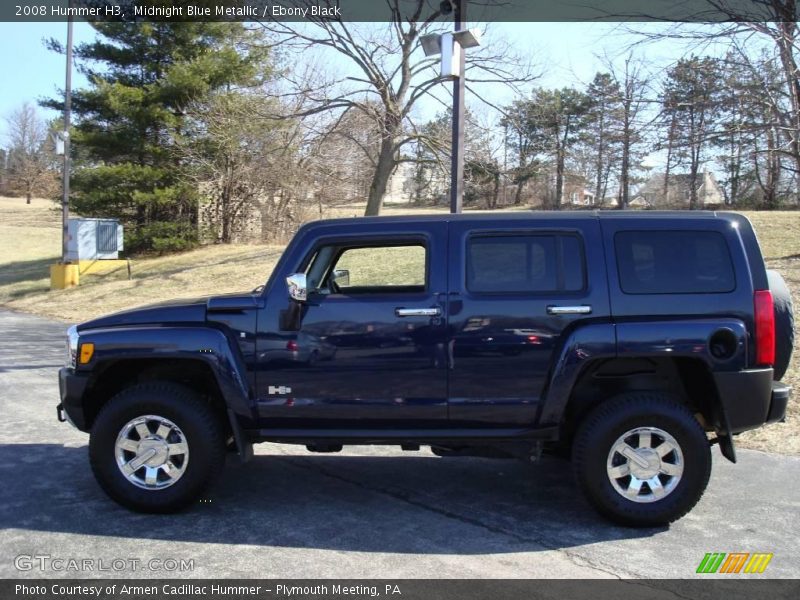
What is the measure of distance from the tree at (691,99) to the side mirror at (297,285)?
29.7 ft

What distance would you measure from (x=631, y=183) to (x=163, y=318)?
46602mm

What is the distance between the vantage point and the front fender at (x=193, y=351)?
4527 millimetres

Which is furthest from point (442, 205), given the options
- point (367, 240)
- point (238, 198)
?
point (367, 240)

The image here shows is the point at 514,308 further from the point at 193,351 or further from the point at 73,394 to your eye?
the point at 73,394

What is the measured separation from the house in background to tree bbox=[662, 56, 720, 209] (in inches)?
1068

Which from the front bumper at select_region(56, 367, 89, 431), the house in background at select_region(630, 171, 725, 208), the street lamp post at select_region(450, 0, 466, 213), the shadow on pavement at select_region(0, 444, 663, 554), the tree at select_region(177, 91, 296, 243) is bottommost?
the shadow on pavement at select_region(0, 444, 663, 554)

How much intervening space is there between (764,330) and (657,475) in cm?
107

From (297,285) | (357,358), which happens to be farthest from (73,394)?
(357,358)

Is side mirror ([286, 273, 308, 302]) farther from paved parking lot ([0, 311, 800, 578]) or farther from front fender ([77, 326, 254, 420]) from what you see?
paved parking lot ([0, 311, 800, 578])

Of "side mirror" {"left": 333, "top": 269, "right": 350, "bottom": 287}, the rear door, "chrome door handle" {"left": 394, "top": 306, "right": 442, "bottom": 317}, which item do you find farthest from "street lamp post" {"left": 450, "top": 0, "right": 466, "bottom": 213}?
"chrome door handle" {"left": 394, "top": 306, "right": 442, "bottom": 317}

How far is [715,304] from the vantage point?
441 centimetres

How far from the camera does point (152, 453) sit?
4.59 m

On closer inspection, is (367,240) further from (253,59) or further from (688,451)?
(253,59)

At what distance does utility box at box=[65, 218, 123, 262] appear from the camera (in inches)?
878
